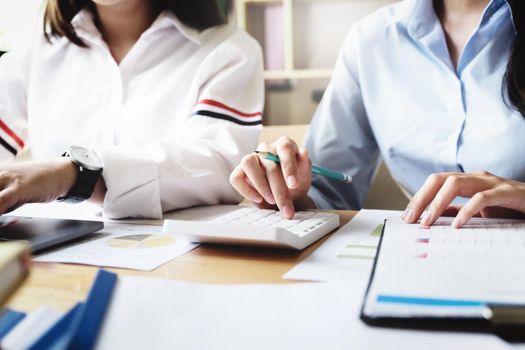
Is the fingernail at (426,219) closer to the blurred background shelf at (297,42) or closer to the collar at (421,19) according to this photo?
the collar at (421,19)

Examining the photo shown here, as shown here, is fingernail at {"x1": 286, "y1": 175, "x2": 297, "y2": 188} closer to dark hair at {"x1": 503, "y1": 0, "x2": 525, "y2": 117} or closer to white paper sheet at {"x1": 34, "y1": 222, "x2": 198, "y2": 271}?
white paper sheet at {"x1": 34, "y1": 222, "x2": 198, "y2": 271}

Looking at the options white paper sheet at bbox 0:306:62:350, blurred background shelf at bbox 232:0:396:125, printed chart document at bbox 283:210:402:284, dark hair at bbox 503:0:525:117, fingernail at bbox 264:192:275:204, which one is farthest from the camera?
blurred background shelf at bbox 232:0:396:125

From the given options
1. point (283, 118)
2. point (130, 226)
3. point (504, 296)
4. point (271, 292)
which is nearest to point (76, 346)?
point (271, 292)

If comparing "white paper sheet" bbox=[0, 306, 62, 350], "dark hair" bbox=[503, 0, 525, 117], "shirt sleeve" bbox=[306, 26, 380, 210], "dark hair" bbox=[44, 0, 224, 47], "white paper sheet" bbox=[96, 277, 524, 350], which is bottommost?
"shirt sleeve" bbox=[306, 26, 380, 210]

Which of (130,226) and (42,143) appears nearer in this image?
(130,226)

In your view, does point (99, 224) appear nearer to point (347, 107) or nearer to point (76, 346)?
point (76, 346)

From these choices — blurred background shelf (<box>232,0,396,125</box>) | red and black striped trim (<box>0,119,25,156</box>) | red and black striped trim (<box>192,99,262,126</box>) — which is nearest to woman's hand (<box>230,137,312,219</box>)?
red and black striped trim (<box>192,99,262,126</box>)

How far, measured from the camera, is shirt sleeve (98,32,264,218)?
0.72m

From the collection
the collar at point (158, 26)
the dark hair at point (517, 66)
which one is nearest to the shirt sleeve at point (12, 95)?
the collar at point (158, 26)

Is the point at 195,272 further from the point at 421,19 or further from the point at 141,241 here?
the point at 421,19

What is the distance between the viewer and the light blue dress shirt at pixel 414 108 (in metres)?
0.84

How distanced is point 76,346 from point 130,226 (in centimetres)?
38

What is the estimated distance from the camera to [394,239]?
1.65ft

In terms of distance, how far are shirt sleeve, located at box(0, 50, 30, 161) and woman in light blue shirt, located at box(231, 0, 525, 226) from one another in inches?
23.1
